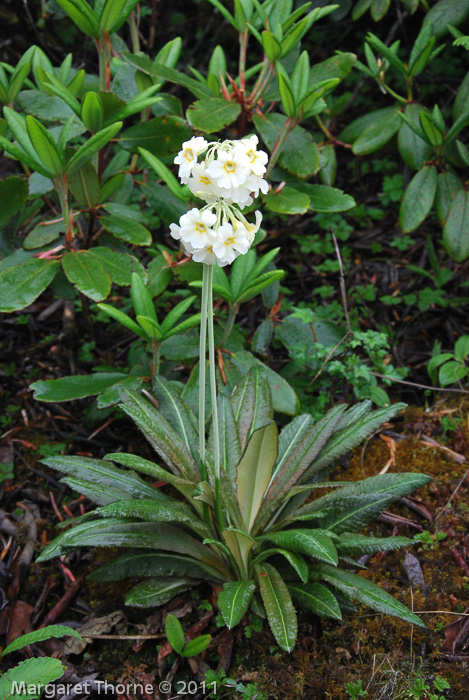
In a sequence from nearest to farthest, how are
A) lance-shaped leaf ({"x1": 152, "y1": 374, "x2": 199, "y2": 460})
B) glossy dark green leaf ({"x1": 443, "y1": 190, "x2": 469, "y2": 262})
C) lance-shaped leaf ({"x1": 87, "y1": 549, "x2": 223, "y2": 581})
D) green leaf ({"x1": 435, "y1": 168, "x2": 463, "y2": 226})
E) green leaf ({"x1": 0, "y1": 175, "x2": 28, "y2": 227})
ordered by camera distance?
lance-shaped leaf ({"x1": 87, "y1": 549, "x2": 223, "y2": 581})
lance-shaped leaf ({"x1": 152, "y1": 374, "x2": 199, "y2": 460})
green leaf ({"x1": 0, "y1": 175, "x2": 28, "y2": 227})
glossy dark green leaf ({"x1": 443, "y1": 190, "x2": 469, "y2": 262})
green leaf ({"x1": 435, "y1": 168, "x2": 463, "y2": 226})

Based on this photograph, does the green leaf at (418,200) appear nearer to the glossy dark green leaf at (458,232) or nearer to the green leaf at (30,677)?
the glossy dark green leaf at (458,232)

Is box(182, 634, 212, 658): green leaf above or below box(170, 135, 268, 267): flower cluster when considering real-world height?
below

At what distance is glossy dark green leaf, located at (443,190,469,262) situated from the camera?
9.78 feet

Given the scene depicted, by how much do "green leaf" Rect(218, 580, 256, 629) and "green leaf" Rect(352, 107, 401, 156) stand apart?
8.07 ft

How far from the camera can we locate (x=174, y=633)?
1939 mm

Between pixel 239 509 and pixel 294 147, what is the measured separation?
1.80m

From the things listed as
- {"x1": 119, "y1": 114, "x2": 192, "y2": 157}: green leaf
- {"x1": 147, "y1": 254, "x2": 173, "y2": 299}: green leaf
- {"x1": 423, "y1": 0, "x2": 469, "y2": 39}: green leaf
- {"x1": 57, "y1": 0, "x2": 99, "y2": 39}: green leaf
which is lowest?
{"x1": 147, "y1": 254, "x2": 173, "y2": 299}: green leaf

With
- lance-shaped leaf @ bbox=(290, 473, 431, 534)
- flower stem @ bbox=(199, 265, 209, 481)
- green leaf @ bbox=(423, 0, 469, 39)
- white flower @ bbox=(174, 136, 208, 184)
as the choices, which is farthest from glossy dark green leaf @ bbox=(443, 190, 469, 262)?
white flower @ bbox=(174, 136, 208, 184)

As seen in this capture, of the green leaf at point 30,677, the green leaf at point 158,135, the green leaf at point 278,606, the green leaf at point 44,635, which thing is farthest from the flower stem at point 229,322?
the green leaf at point 30,677

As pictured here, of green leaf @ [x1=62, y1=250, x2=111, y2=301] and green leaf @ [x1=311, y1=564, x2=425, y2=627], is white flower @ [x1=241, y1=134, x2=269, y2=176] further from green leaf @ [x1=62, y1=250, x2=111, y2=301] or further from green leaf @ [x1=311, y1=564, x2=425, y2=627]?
green leaf @ [x1=311, y1=564, x2=425, y2=627]

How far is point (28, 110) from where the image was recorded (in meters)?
2.83

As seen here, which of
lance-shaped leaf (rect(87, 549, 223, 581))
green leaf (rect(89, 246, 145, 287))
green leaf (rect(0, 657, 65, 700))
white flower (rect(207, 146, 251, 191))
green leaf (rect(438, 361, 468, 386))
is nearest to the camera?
white flower (rect(207, 146, 251, 191))

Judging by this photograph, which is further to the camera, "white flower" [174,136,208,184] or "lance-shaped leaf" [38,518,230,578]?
"lance-shaped leaf" [38,518,230,578]

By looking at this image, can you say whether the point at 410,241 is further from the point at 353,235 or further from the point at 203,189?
the point at 203,189
